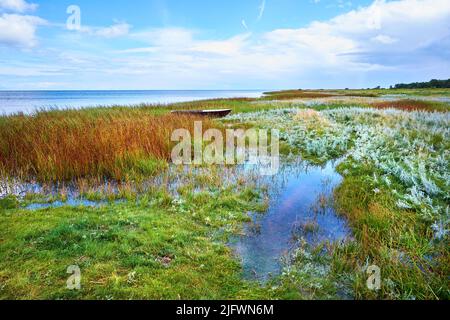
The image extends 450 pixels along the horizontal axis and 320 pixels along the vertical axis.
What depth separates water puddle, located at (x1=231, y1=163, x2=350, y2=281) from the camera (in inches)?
198

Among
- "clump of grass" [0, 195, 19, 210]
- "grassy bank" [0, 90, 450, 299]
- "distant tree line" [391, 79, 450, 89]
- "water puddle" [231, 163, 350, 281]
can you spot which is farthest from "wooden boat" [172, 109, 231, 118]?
"distant tree line" [391, 79, 450, 89]

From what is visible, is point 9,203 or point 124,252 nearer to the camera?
point 124,252

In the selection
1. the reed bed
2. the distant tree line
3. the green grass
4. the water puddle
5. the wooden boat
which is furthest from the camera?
the distant tree line

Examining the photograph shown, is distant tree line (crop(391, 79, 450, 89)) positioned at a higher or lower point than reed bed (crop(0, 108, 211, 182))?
higher

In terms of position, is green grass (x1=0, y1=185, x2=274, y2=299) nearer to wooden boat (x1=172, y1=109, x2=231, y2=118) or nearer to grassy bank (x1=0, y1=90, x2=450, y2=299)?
grassy bank (x1=0, y1=90, x2=450, y2=299)

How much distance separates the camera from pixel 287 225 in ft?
20.6

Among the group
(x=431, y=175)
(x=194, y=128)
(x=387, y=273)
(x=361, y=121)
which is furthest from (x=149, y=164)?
(x=361, y=121)

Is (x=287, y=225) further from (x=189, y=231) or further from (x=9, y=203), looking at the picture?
(x=9, y=203)

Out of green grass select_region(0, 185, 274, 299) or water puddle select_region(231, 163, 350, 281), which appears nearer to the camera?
green grass select_region(0, 185, 274, 299)

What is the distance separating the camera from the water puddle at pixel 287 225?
5035 millimetres

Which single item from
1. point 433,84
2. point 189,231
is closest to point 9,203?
point 189,231

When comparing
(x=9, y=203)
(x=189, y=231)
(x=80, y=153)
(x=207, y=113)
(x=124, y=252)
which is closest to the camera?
(x=124, y=252)

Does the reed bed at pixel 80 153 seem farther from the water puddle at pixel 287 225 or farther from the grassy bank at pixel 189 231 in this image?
→ the water puddle at pixel 287 225
